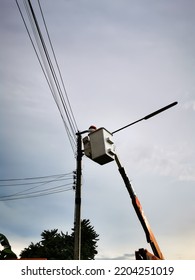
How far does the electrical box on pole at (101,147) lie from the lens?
233 inches

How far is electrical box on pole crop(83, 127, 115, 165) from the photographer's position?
593 centimetres

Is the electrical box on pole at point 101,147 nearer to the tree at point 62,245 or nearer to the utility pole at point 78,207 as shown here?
the utility pole at point 78,207

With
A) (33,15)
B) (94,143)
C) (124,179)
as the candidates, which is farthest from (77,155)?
(33,15)

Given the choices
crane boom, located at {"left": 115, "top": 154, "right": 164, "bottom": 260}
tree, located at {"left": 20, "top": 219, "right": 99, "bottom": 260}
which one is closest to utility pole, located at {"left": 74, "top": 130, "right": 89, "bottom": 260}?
crane boom, located at {"left": 115, "top": 154, "right": 164, "bottom": 260}

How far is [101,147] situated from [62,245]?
2803 centimetres

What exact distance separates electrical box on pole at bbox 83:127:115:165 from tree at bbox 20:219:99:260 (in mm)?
25202

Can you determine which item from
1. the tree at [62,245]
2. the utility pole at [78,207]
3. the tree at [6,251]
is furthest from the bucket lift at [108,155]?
the tree at [62,245]

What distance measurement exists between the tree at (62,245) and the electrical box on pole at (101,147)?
25202 mm

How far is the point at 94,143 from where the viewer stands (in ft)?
20.6

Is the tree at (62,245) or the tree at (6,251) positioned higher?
the tree at (62,245)

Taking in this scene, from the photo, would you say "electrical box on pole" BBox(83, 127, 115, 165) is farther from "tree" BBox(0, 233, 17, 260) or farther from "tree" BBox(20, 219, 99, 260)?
"tree" BBox(20, 219, 99, 260)

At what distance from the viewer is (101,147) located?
599 centimetres
